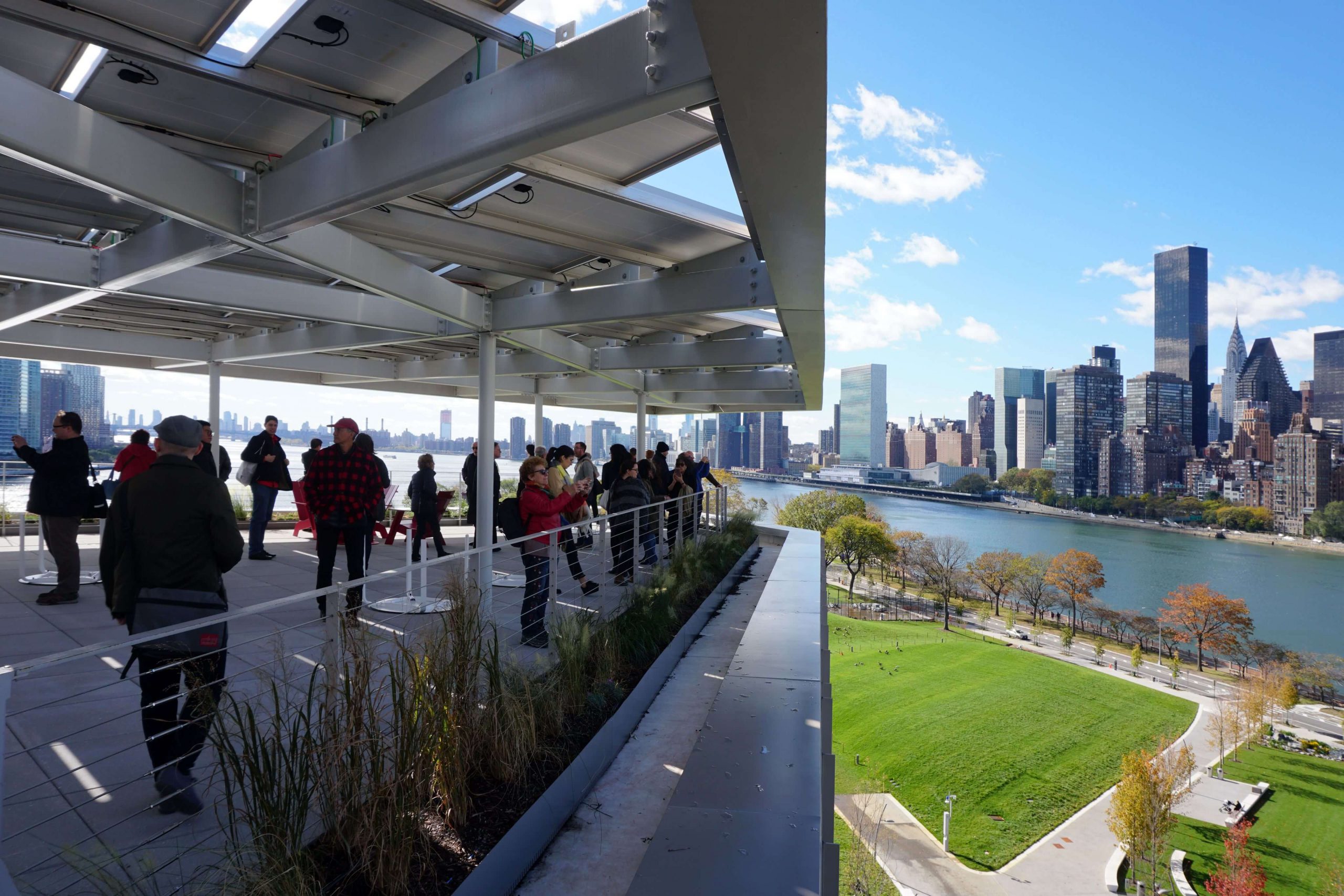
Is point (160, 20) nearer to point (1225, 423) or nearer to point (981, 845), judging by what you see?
point (981, 845)

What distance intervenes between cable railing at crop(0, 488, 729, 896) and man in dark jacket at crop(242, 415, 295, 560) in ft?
11.0

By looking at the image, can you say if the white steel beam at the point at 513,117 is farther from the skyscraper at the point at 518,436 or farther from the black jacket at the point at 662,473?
the skyscraper at the point at 518,436

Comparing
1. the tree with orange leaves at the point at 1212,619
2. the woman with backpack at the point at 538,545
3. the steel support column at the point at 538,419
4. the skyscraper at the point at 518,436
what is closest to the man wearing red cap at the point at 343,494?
the woman with backpack at the point at 538,545

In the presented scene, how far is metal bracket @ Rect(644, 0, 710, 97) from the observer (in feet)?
7.52

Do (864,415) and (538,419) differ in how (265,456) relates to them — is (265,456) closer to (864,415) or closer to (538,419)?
(538,419)

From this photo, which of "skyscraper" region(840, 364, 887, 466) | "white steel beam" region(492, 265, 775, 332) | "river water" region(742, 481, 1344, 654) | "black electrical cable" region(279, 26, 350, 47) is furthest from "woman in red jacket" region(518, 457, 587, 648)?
"skyscraper" region(840, 364, 887, 466)

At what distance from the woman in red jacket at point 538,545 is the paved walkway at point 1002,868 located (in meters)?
24.1

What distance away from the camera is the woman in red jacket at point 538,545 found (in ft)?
16.9

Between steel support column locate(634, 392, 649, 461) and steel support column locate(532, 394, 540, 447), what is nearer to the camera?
steel support column locate(634, 392, 649, 461)

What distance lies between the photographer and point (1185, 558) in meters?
79.9

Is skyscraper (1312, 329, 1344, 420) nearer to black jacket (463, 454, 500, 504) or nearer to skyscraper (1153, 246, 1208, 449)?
skyscraper (1153, 246, 1208, 449)

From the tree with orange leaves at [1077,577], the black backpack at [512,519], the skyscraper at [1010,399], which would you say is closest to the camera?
the black backpack at [512,519]

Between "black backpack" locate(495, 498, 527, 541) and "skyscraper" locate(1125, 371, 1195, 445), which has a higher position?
"skyscraper" locate(1125, 371, 1195, 445)

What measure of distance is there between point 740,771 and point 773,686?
3.30 ft
